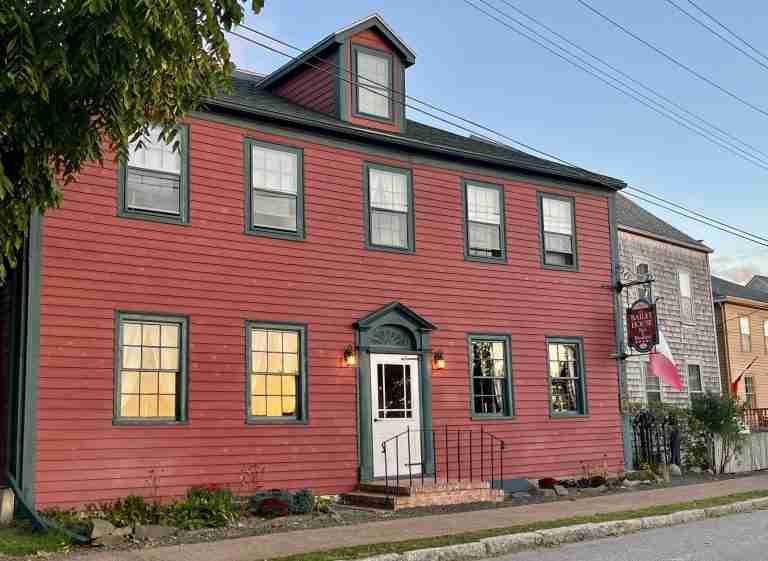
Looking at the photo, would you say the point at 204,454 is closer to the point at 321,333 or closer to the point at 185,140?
the point at 321,333

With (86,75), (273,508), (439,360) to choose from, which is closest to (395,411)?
(439,360)

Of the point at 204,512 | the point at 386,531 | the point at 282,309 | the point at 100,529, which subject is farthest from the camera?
the point at 282,309

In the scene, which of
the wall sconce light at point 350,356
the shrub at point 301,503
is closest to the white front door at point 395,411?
the wall sconce light at point 350,356

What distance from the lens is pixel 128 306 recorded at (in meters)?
12.8

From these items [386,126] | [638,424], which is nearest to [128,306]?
[386,126]

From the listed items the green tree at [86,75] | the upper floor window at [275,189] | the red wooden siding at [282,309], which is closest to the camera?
the green tree at [86,75]

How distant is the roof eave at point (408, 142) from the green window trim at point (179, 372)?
11.4 feet

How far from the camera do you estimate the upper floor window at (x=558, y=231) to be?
1809cm

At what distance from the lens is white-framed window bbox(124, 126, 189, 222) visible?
43.0 ft

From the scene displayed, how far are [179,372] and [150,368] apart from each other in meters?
0.46

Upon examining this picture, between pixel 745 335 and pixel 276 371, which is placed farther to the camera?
Answer: pixel 745 335

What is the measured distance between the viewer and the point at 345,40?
16.4 metres

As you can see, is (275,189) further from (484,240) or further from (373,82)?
(484,240)

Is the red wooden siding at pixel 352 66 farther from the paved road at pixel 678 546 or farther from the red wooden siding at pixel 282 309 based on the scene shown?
the paved road at pixel 678 546
